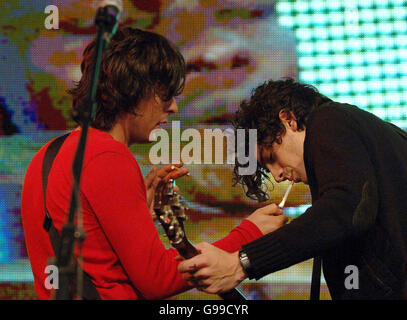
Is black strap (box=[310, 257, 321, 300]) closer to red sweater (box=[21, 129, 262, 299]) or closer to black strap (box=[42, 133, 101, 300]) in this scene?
red sweater (box=[21, 129, 262, 299])

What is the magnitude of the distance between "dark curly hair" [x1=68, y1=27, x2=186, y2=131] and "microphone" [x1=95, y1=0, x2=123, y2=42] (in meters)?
0.29

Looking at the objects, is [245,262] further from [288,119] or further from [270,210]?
[288,119]

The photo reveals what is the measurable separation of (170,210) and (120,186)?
8.2 inches

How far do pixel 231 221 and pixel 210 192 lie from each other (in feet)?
0.73

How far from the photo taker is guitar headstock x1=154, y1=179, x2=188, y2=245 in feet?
5.06

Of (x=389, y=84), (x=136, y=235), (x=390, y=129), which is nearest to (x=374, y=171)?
(x=390, y=129)

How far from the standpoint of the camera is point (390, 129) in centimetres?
167

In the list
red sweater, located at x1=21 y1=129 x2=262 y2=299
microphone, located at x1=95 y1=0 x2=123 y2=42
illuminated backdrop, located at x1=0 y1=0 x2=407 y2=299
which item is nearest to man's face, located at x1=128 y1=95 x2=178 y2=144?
red sweater, located at x1=21 y1=129 x2=262 y2=299

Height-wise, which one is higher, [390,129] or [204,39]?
[204,39]

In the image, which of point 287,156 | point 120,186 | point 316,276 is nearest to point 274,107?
point 287,156

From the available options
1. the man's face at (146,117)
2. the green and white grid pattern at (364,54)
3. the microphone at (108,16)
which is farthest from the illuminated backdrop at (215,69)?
the microphone at (108,16)

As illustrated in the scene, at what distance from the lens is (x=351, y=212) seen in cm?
145

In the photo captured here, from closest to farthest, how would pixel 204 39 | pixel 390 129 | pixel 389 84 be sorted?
1. pixel 390 129
2. pixel 389 84
3. pixel 204 39
